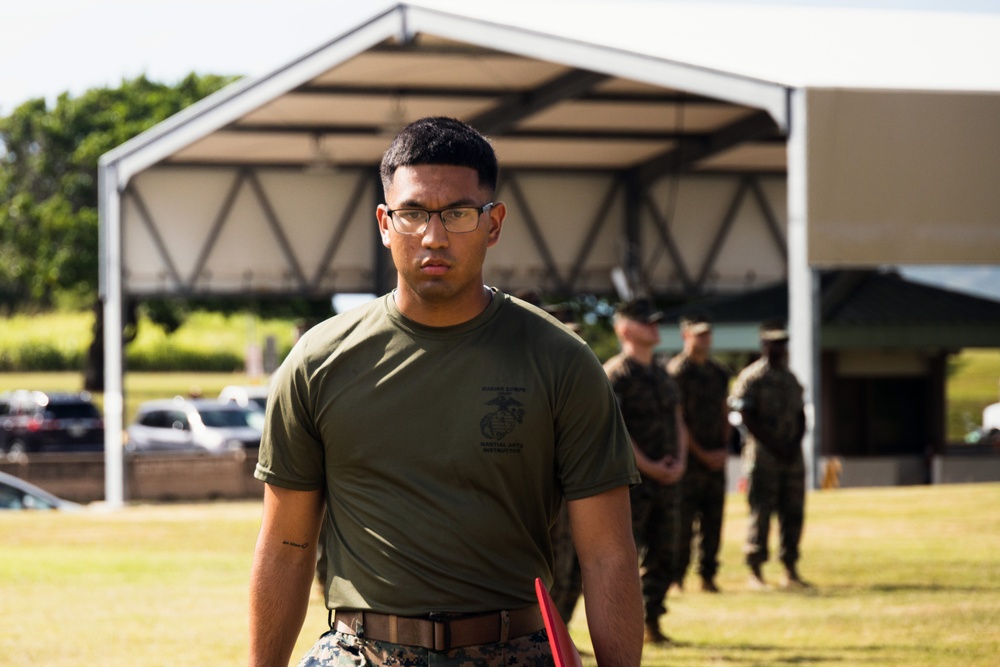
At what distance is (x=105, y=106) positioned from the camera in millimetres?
59438

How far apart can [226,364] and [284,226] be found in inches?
1816

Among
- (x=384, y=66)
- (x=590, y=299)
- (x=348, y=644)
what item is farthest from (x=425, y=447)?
(x=590, y=299)

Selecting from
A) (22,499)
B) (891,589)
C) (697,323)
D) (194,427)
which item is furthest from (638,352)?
(194,427)

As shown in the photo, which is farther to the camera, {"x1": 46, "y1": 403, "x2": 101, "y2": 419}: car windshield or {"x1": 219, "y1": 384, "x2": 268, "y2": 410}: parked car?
{"x1": 219, "y1": 384, "x2": 268, "y2": 410}: parked car

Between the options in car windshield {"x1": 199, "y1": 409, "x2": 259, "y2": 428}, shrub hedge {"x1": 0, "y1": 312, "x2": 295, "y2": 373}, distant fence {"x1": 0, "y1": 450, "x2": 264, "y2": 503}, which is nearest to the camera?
distant fence {"x1": 0, "y1": 450, "x2": 264, "y2": 503}

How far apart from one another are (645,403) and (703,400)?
2690mm

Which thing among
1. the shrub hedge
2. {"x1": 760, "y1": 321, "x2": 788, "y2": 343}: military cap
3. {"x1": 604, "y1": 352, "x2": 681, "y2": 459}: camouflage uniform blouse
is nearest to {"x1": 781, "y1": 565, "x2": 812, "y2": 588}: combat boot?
{"x1": 760, "y1": 321, "x2": 788, "y2": 343}: military cap

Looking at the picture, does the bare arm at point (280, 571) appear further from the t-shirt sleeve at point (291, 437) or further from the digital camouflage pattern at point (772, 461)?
the digital camouflage pattern at point (772, 461)

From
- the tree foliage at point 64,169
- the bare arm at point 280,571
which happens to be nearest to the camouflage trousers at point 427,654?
the bare arm at point 280,571

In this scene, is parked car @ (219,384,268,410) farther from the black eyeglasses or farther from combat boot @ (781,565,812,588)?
the black eyeglasses

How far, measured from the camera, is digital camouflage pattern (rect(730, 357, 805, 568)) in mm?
12469

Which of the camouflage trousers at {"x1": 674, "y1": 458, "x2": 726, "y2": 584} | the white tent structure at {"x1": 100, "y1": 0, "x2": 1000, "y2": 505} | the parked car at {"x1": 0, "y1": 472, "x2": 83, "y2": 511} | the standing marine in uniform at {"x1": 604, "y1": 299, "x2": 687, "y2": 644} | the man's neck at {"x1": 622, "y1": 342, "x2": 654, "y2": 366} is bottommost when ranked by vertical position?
the parked car at {"x1": 0, "y1": 472, "x2": 83, "y2": 511}

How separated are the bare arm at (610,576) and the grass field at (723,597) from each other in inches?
230

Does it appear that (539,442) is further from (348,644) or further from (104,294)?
(104,294)
